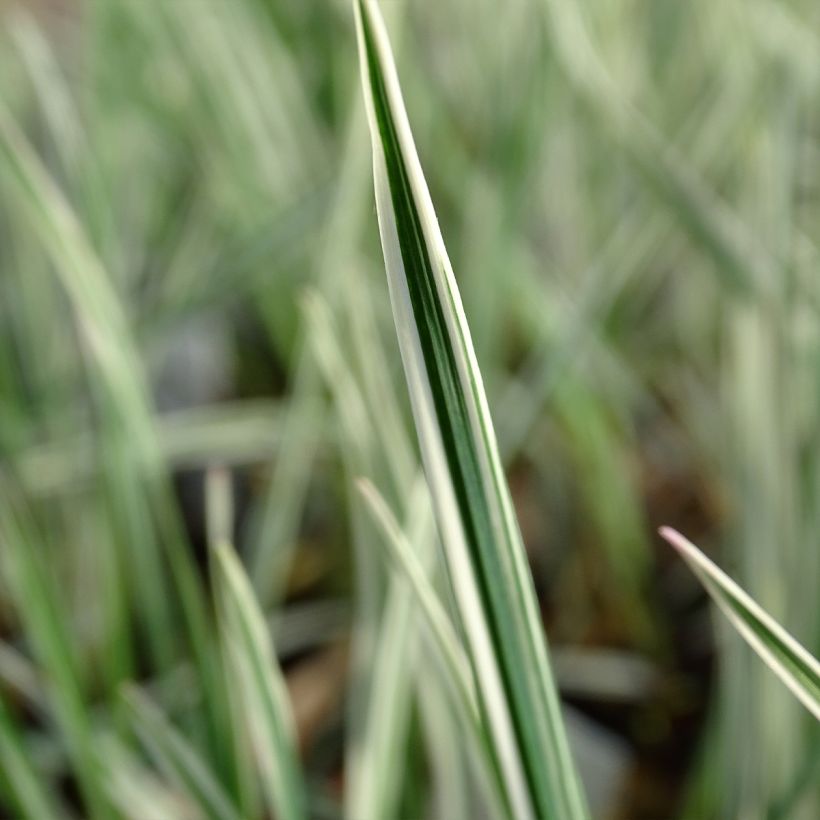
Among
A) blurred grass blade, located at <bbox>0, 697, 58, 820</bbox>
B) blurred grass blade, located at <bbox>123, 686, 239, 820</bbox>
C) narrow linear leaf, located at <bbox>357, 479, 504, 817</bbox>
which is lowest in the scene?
blurred grass blade, located at <bbox>0, 697, 58, 820</bbox>

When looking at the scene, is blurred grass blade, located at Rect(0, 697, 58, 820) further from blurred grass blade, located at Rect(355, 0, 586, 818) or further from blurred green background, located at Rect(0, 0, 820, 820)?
blurred grass blade, located at Rect(355, 0, 586, 818)

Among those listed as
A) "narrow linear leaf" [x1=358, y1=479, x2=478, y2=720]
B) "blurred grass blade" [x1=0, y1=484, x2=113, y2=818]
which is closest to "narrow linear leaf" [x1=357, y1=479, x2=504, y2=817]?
"narrow linear leaf" [x1=358, y1=479, x2=478, y2=720]

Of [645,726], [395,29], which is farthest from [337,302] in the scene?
[645,726]

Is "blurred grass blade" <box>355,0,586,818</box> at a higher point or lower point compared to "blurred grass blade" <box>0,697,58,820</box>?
higher

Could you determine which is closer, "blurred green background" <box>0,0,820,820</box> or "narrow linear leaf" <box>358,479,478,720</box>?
"narrow linear leaf" <box>358,479,478,720</box>

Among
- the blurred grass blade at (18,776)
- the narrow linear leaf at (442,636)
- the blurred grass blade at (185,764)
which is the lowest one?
the blurred grass blade at (18,776)

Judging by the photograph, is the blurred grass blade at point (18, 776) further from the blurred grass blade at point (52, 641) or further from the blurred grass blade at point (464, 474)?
the blurred grass blade at point (464, 474)

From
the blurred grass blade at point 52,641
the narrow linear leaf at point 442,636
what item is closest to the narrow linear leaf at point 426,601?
the narrow linear leaf at point 442,636
